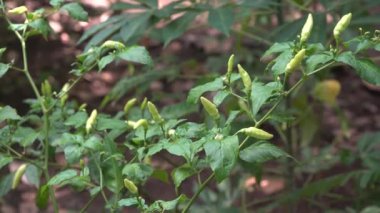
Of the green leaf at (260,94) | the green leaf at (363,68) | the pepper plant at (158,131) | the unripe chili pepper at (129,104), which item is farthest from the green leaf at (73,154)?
the green leaf at (363,68)

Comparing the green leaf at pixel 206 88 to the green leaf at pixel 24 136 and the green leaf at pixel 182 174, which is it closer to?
the green leaf at pixel 182 174

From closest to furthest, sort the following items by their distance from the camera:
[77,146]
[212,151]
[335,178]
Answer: [212,151], [77,146], [335,178]

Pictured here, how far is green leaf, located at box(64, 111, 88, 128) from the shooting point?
1562 millimetres

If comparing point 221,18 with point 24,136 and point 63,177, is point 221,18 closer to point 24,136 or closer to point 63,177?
point 24,136

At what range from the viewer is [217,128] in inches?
52.0

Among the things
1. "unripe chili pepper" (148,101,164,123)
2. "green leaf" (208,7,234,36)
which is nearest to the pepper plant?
"unripe chili pepper" (148,101,164,123)

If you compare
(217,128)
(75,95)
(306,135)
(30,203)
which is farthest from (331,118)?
(217,128)

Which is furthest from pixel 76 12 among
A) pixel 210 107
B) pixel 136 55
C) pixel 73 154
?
pixel 210 107

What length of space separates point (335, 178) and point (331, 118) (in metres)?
1.58

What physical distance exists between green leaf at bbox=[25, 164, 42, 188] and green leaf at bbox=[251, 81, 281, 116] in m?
0.68

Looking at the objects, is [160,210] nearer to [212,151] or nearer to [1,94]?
[212,151]

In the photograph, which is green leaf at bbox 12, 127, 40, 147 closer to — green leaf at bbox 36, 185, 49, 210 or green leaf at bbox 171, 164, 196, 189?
green leaf at bbox 36, 185, 49, 210

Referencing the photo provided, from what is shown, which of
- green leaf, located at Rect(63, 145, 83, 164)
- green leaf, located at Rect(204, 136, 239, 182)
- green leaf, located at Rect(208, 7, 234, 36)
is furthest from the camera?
green leaf, located at Rect(208, 7, 234, 36)

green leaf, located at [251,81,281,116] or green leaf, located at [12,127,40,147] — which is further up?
green leaf, located at [251,81,281,116]
